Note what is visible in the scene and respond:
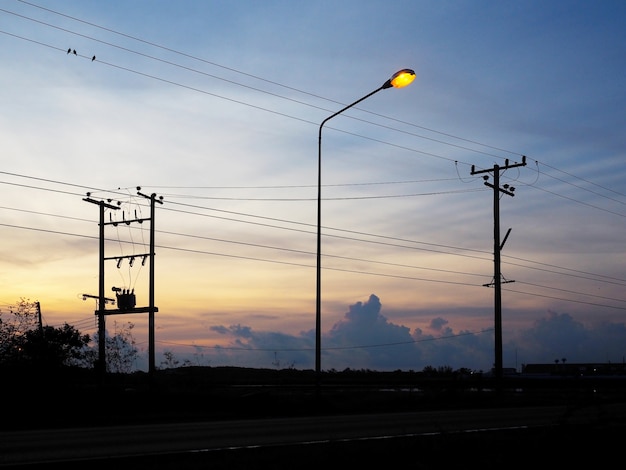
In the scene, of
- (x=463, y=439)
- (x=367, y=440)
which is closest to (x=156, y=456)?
(x=367, y=440)

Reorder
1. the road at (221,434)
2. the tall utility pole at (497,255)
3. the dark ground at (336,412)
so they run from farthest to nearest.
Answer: the tall utility pole at (497,255) → the road at (221,434) → the dark ground at (336,412)

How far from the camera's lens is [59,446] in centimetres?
1605

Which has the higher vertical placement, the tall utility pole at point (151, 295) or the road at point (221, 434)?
the tall utility pole at point (151, 295)

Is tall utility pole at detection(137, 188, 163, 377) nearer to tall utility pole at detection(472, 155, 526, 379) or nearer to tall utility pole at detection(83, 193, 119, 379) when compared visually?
tall utility pole at detection(83, 193, 119, 379)

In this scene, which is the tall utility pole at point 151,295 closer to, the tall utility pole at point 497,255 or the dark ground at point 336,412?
the dark ground at point 336,412

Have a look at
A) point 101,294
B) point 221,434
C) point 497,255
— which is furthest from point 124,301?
point 221,434

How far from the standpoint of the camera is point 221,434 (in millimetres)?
19234

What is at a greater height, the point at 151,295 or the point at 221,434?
the point at 151,295

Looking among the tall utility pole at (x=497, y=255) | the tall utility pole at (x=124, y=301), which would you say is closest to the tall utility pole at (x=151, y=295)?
the tall utility pole at (x=124, y=301)

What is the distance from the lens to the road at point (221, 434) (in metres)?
14.9

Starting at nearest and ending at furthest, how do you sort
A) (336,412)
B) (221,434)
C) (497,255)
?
(221,434) < (336,412) < (497,255)

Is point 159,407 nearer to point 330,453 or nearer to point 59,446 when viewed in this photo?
point 59,446

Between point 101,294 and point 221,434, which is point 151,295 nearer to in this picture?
point 101,294

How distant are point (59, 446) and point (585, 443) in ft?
32.7
